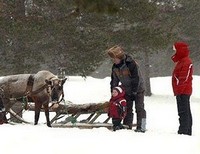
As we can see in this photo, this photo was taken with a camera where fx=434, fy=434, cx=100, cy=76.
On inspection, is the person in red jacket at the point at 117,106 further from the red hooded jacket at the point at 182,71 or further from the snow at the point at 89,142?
the red hooded jacket at the point at 182,71

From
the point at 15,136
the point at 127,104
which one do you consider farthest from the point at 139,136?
the point at 15,136

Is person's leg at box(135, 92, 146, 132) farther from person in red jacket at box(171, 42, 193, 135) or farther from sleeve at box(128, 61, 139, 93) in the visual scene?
person in red jacket at box(171, 42, 193, 135)

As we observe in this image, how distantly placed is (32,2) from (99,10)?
1106 centimetres

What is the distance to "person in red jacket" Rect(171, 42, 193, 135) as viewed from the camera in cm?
848

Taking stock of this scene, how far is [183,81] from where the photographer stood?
849cm

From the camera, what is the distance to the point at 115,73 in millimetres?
8750

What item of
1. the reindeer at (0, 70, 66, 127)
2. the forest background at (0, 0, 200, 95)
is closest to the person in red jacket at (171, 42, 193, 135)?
the reindeer at (0, 70, 66, 127)

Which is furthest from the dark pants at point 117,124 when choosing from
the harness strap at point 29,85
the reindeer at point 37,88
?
the harness strap at point 29,85

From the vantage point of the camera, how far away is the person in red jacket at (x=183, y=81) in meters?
8.48

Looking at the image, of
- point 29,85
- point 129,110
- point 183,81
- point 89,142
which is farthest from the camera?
point 29,85

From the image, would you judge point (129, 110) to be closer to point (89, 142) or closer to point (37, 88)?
point (37, 88)

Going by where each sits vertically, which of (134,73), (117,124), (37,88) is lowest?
(117,124)

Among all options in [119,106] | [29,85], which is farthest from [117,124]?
[29,85]

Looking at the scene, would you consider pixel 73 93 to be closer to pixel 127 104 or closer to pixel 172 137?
pixel 127 104
